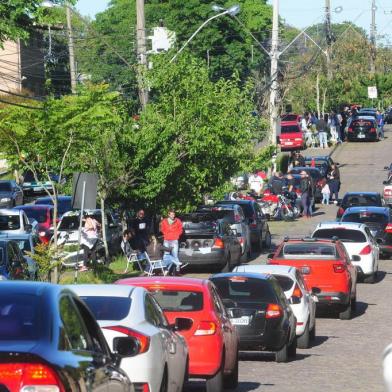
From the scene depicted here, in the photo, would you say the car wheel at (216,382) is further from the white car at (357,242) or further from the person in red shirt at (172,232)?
the white car at (357,242)

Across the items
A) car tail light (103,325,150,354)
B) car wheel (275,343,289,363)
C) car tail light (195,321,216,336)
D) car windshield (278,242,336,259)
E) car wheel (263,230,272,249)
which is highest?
car tail light (103,325,150,354)

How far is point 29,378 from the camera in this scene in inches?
280

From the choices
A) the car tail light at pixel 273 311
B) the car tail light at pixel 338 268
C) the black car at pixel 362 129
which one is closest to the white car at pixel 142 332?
the car tail light at pixel 273 311

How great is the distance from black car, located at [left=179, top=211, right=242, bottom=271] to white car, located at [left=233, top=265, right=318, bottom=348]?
11.6 meters

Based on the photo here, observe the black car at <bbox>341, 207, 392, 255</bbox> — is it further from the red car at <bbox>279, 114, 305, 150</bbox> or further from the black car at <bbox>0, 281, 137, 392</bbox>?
the red car at <bbox>279, 114, 305, 150</bbox>

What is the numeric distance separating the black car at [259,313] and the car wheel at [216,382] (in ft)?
12.9

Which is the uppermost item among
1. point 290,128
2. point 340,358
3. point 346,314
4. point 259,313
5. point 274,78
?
point 274,78

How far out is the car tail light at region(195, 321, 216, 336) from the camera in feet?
49.2

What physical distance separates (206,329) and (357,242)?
19.6 meters

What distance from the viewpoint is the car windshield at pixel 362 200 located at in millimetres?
47097

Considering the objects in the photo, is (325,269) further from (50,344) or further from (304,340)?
(50,344)

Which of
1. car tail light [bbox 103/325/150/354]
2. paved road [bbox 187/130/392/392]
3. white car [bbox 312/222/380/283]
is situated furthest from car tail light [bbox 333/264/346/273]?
car tail light [bbox 103/325/150/354]

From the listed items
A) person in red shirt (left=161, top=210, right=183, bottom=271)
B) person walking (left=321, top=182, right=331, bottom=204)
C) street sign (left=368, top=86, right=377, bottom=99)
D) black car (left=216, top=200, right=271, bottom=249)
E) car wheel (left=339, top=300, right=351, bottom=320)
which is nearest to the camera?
A: car wheel (left=339, top=300, right=351, bottom=320)

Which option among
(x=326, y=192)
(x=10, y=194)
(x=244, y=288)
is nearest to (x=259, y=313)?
(x=244, y=288)
